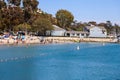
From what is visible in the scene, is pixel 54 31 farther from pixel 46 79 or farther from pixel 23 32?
pixel 46 79

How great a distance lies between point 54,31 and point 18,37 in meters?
24.8

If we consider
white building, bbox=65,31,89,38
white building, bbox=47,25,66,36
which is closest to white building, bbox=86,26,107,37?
white building, bbox=65,31,89,38

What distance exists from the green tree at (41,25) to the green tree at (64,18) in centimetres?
2125

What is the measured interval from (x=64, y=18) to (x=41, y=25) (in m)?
26.4

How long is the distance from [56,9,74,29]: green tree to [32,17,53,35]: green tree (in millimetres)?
21247

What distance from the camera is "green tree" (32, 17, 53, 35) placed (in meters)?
102

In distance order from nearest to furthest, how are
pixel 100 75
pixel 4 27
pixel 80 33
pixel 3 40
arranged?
pixel 100 75 < pixel 3 40 < pixel 4 27 < pixel 80 33

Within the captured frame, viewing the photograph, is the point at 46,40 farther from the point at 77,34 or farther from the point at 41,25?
the point at 77,34

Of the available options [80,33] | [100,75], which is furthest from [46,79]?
[80,33]

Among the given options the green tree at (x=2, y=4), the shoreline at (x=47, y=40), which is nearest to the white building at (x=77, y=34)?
the shoreline at (x=47, y=40)

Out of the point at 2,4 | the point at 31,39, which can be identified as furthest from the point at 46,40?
the point at 2,4

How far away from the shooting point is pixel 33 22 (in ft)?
341

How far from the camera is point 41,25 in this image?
104 metres

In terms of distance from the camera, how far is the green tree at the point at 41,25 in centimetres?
10214
